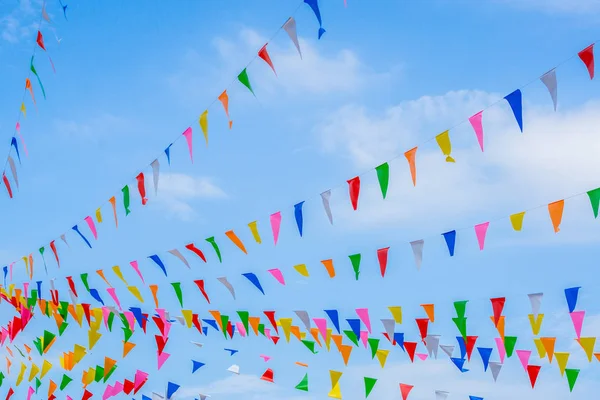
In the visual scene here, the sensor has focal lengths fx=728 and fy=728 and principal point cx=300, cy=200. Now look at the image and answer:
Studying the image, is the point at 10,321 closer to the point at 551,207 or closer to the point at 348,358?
the point at 348,358

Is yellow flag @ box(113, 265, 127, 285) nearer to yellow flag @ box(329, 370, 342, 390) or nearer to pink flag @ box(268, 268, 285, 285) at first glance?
pink flag @ box(268, 268, 285, 285)

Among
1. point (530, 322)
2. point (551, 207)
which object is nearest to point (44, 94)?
point (551, 207)

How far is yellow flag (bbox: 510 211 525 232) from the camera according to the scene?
6848 mm

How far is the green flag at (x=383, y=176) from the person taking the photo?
6559mm

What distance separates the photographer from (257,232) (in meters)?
7.62

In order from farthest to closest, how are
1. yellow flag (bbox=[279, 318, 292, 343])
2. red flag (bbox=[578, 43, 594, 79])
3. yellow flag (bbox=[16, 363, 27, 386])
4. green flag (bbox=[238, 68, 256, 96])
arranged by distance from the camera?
1. yellow flag (bbox=[16, 363, 27, 386])
2. yellow flag (bbox=[279, 318, 292, 343])
3. green flag (bbox=[238, 68, 256, 96])
4. red flag (bbox=[578, 43, 594, 79])

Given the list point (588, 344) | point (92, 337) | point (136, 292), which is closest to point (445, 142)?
point (588, 344)

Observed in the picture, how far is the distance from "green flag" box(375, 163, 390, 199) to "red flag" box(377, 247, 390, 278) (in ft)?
3.41

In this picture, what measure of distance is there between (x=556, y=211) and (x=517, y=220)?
0.41m

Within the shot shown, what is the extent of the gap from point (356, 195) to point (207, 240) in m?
1.85

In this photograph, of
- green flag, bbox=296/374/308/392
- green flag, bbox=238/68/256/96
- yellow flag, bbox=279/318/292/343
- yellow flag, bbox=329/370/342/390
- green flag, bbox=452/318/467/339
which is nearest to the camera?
green flag, bbox=238/68/256/96

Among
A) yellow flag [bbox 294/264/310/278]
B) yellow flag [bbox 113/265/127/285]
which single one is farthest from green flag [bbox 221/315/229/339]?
yellow flag [bbox 294/264/310/278]

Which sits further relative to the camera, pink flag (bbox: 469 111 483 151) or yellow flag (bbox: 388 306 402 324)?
yellow flag (bbox: 388 306 402 324)

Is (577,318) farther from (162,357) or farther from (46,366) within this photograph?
(46,366)
